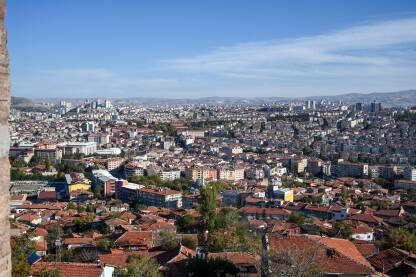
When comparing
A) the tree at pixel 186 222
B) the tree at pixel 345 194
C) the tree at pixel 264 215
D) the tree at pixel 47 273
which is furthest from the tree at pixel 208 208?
the tree at pixel 345 194

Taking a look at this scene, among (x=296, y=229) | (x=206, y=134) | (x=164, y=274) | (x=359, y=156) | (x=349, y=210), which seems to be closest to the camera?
(x=164, y=274)

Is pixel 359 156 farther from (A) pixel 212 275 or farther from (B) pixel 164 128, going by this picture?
(A) pixel 212 275

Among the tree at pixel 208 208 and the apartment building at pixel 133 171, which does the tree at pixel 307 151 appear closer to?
the apartment building at pixel 133 171

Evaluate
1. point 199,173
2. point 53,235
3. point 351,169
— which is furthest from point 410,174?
point 53,235

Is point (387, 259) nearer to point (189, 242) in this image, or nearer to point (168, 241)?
point (189, 242)

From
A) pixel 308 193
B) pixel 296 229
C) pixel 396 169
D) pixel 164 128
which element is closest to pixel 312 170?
pixel 396 169

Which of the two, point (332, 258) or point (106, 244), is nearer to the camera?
point (332, 258)
